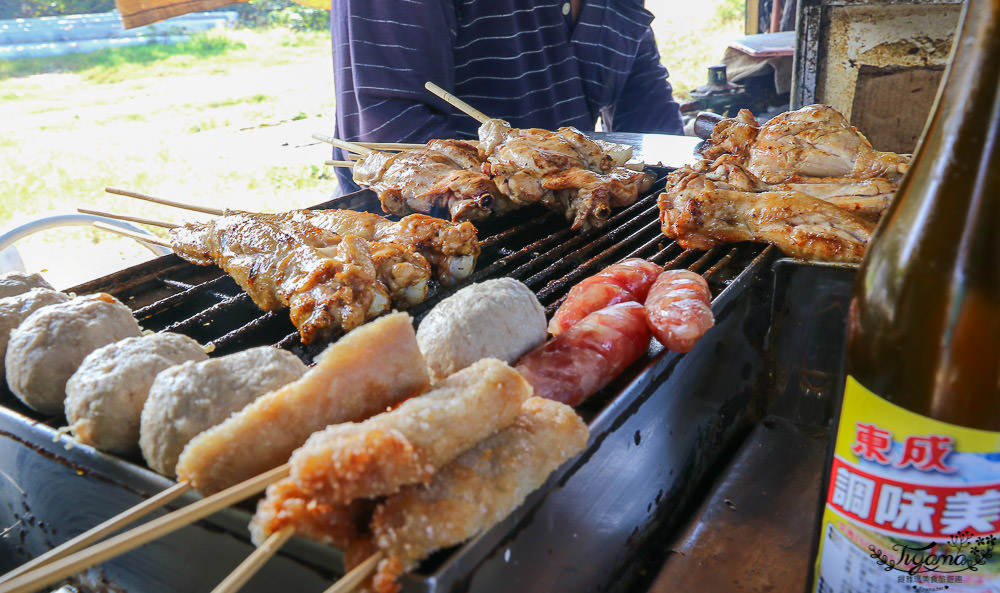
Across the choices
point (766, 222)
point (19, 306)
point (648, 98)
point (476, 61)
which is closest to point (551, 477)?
point (19, 306)

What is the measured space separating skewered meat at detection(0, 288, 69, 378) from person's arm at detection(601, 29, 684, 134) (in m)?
5.67

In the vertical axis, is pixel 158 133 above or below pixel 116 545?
below

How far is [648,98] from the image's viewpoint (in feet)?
21.8

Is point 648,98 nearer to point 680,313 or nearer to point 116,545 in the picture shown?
point 680,313

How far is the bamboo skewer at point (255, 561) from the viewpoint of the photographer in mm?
1026

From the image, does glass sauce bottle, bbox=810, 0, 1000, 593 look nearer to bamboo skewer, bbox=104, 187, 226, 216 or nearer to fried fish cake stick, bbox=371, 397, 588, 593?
fried fish cake stick, bbox=371, 397, 588, 593

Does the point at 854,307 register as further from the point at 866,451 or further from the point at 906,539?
the point at 906,539

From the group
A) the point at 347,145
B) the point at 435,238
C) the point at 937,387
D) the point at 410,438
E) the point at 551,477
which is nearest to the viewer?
the point at 410,438

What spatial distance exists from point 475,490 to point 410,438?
5.9 inches

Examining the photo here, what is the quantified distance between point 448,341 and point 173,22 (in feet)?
75.8

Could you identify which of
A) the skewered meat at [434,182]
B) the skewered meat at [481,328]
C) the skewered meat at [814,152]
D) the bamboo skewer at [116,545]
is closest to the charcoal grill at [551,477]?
the bamboo skewer at [116,545]

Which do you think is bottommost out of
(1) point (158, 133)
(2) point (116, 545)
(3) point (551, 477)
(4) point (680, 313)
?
(1) point (158, 133)

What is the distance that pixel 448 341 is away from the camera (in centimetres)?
167

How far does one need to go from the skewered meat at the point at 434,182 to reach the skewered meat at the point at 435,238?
0.48 meters
